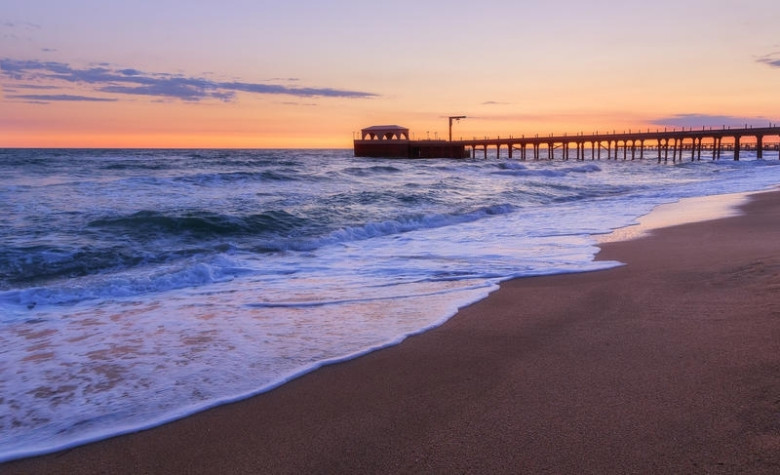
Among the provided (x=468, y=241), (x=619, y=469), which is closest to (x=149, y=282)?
(x=468, y=241)

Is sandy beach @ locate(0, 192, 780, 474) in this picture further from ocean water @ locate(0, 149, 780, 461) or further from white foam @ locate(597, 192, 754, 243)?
white foam @ locate(597, 192, 754, 243)

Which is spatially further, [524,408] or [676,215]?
[676,215]

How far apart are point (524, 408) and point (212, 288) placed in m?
5.00

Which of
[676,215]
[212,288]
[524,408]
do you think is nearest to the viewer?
[524,408]

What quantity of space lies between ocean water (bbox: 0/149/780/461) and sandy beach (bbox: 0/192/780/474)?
352 millimetres

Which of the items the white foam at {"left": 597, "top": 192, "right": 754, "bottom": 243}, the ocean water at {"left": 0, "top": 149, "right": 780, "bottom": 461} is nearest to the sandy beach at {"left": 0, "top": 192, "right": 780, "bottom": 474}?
the ocean water at {"left": 0, "top": 149, "right": 780, "bottom": 461}

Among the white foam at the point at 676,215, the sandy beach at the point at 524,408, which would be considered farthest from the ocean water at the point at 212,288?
the white foam at the point at 676,215

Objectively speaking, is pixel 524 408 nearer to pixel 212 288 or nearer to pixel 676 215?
pixel 212 288

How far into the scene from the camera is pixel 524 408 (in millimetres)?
3160

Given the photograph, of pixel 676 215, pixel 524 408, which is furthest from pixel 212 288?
pixel 676 215

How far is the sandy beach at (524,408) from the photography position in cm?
264

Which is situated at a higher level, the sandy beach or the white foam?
the white foam

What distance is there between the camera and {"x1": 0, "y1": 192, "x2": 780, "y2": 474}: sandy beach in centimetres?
264

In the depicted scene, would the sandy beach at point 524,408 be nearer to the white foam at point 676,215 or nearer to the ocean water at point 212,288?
the ocean water at point 212,288
